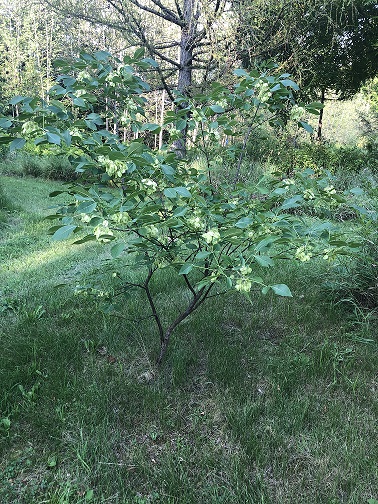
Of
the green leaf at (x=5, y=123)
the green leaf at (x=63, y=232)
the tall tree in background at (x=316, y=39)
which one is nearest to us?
the green leaf at (x=63, y=232)

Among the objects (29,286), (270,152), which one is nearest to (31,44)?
(270,152)

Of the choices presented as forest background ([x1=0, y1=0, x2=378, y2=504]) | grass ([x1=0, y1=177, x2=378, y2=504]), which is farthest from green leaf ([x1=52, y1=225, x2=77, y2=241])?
grass ([x1=0, y1=177, x2=378, y2=504])

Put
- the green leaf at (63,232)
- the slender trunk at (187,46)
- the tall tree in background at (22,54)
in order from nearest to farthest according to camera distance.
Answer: the green leaf at (63,232) → the slender trunk at (187,46) → the tall tree in background at (22,54)

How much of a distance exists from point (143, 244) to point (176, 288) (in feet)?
5.61

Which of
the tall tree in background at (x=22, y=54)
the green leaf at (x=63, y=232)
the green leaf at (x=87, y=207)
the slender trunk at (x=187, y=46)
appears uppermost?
the tall tree in background at (x=22, y=54)

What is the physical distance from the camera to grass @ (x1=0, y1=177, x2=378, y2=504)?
138 centimetres

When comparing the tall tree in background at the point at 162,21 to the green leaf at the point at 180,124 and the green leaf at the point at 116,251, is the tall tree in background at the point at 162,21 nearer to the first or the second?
the green leaf at the point at 180,124

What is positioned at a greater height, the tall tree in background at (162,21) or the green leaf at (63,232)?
the tall tree in background at (162,21)

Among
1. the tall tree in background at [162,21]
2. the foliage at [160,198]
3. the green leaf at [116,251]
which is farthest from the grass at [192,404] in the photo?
the tall tree in background at [162,21]

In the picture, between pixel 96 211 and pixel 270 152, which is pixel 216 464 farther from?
pixel 270 152

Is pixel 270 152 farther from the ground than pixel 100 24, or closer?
closer

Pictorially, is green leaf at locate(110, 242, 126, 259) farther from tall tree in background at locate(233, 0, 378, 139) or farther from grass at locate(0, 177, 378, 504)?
tall tree in background at locate(233, 0, 378, 139)

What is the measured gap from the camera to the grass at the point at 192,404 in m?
1.38

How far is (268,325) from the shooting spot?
2.55 m
